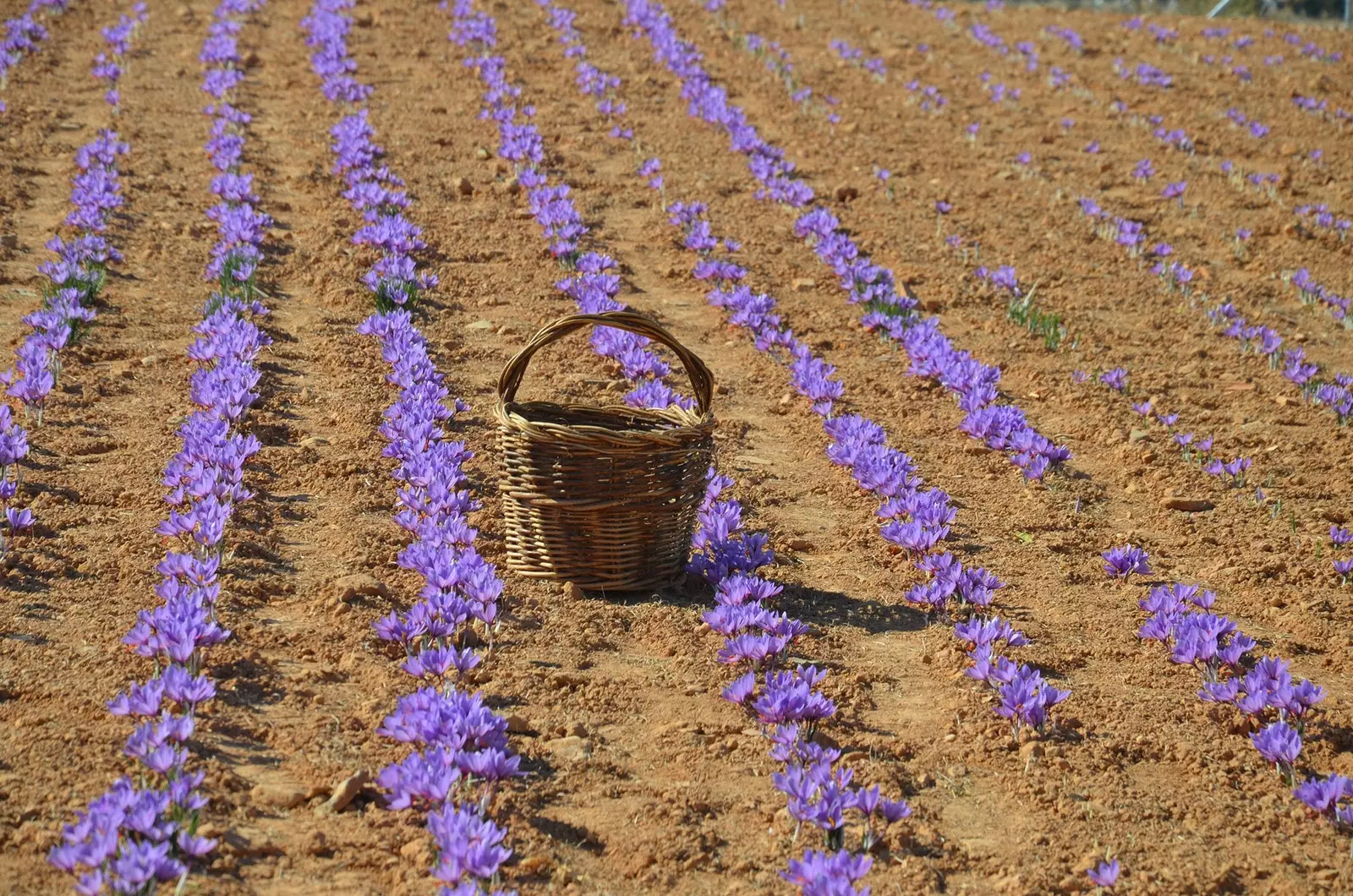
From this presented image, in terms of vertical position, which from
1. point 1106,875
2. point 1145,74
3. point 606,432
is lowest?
point 1145,74

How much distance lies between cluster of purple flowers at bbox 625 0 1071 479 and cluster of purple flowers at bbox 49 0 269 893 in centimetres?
338

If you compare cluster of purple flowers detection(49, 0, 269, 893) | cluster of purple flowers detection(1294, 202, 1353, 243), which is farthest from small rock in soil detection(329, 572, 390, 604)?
cluster of purple flowers detection(1294, 202, 1353, 243)

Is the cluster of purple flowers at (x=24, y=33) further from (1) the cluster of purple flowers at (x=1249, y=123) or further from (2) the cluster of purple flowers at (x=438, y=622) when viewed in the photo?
(1) the cluster of purple flowers at (x=1249, y=123)

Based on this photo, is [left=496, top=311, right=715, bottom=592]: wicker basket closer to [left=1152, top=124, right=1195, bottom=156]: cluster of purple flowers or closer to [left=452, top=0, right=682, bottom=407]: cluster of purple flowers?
[left=452, top=0, right=682, bottom=407]: cluster of purple flowers

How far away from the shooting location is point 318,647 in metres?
4.44

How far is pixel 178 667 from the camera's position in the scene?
396cm

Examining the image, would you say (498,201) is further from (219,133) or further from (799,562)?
(799,562)

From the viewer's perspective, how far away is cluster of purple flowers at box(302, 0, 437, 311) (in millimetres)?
7934

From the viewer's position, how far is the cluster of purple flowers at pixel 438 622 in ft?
11.0

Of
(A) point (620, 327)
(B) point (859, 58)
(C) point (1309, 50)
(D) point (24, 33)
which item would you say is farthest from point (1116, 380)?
(C) point (1309, 50)

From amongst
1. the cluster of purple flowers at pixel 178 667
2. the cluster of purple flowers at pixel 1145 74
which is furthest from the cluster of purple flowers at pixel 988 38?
the cluster of purple flowers at pixel 178 667

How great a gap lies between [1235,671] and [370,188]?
6643mm

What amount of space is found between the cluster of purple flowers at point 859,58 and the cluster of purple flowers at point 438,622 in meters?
8.84

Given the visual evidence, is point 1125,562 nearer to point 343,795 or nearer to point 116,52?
point 343,795
